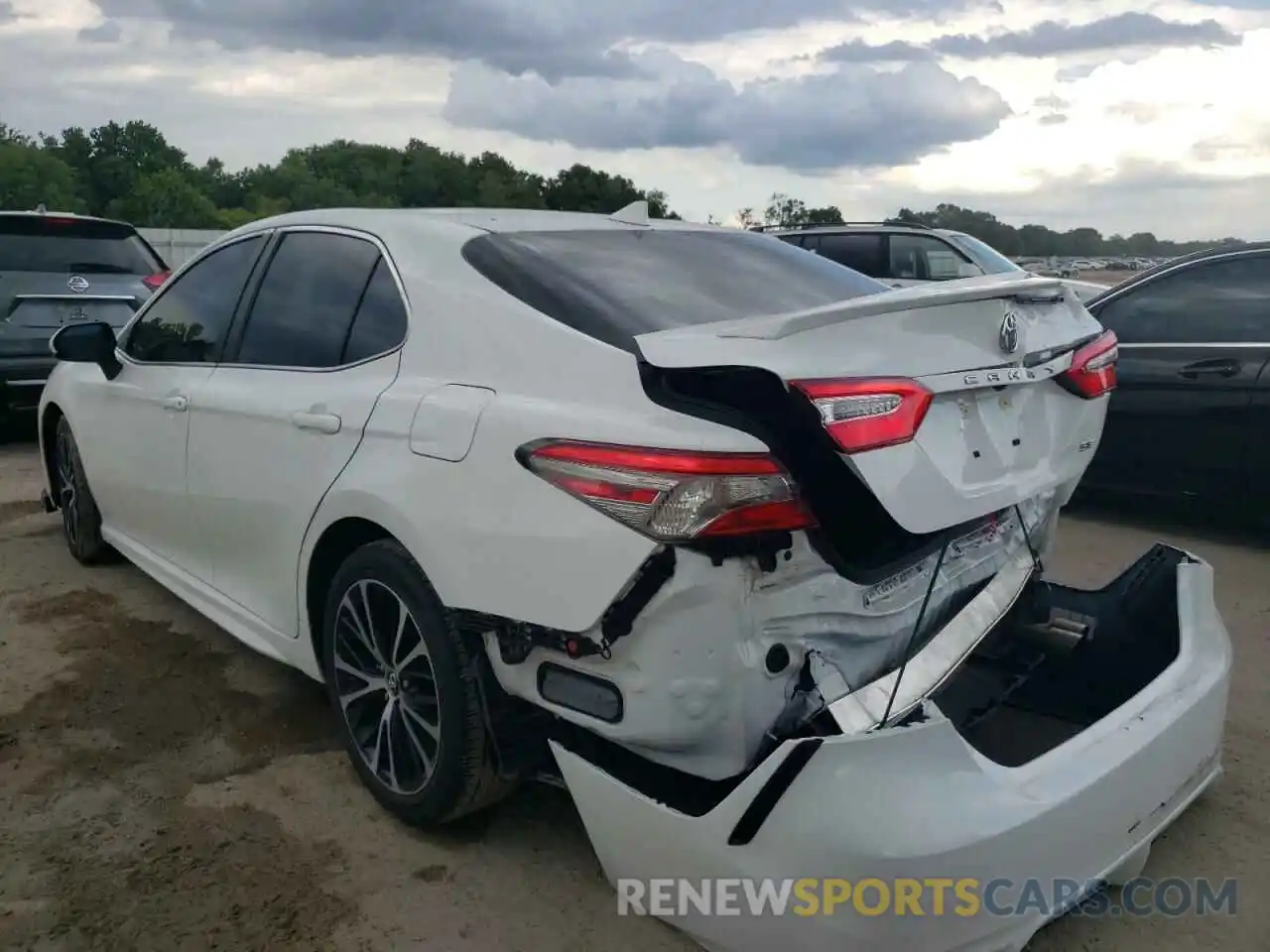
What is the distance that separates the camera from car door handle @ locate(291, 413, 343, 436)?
300cm

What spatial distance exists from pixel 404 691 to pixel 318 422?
0.79 metres

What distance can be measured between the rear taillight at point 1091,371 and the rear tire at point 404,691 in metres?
1.68

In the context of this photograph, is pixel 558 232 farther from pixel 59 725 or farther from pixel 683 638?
pixel 59 725

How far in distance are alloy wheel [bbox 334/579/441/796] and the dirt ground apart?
196 mm

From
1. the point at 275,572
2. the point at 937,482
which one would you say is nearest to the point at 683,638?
the point at 937,482

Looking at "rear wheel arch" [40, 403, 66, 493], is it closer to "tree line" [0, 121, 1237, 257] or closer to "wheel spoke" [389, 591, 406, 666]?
"wheel spoke" [389, 591, 406, 666]

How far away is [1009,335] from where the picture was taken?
2543 mm

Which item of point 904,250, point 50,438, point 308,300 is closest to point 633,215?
point 308,300

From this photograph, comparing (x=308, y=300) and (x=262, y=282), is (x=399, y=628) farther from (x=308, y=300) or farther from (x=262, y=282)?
(x=262, y=282)

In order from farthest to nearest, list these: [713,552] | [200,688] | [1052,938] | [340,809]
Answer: [200,688], [340,809], [1052,938], [713,552]

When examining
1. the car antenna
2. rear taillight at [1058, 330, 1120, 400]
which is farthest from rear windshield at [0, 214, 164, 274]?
rear taillight at [1058, 330, 1120, 400]

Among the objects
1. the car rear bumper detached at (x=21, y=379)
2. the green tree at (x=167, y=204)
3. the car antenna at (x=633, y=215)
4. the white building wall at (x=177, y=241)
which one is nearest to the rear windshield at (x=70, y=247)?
the car rear bumper detached at (x=21, y=379)

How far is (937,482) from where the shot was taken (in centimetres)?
228

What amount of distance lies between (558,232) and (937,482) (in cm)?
143
